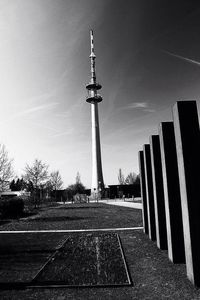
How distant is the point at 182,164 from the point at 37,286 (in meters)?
3.43

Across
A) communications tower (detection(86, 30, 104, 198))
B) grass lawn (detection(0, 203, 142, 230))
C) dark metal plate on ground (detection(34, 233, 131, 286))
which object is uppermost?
communications tower (detection(86, 30, 104, 198))

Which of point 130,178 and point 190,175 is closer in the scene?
point 190,175

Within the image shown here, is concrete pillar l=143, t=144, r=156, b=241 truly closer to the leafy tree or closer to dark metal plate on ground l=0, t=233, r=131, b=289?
dark metal plate on ground l=0, t=233, r=131, b=289

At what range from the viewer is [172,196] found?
19.9ft

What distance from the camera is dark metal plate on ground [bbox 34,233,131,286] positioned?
4.73 m

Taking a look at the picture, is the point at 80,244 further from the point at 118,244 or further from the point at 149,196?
the point at 149,196

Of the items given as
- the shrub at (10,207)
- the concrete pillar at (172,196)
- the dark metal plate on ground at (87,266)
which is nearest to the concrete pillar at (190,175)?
the concrete pillar at (172,196)

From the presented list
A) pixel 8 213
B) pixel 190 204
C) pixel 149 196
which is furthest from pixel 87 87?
pixel 190 204

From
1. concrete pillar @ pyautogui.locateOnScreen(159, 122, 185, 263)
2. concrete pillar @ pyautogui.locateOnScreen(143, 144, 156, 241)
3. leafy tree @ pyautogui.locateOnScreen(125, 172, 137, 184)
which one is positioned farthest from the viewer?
leafy tree @ pyautogui.locateOnScreen(125, 172, 137, 184)

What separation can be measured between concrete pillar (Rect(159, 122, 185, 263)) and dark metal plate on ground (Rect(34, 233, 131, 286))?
4.14 feet

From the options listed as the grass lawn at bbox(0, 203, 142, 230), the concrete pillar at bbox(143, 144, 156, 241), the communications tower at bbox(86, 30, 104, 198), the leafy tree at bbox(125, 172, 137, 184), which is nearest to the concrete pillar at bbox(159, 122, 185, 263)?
the concrete pillar at bbox(143, 144, 156, 241)

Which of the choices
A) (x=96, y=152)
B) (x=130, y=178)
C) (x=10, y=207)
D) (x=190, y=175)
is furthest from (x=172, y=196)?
(x=130, y=178)

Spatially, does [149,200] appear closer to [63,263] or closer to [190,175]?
[63,263]

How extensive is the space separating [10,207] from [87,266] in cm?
1766
